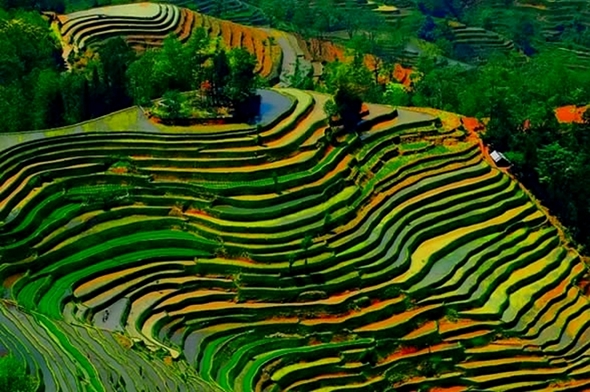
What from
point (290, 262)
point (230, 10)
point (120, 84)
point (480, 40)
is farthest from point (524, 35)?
point (290, 262)

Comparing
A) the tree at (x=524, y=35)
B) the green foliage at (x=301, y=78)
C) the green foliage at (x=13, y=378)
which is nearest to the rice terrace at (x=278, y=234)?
the green foliage at (x=13, y=378)

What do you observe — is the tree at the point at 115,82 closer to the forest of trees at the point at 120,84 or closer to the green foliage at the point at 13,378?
the forest of trees at the point at 120,84

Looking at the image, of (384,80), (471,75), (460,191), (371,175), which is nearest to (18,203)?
(371,175)

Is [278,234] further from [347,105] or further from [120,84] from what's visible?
[120,84]

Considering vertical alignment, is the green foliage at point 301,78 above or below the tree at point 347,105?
below

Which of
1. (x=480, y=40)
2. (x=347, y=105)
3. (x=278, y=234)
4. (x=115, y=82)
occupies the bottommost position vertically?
(x=480, y=40)

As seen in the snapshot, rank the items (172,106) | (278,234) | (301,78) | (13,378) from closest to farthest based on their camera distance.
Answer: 1. (13,378)
2. (278,234)
3. (172,106)
4. (301,78)

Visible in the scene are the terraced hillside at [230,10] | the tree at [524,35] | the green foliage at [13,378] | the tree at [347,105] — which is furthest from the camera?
the tree at [524,35]
